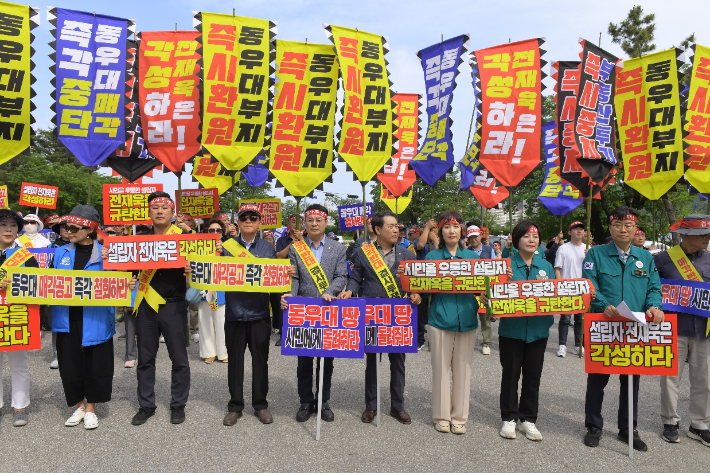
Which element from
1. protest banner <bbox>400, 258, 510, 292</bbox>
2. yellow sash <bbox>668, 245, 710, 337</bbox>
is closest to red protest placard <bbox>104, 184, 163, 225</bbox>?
protest banner <bbox>400, 258, 510, 292</bbox>

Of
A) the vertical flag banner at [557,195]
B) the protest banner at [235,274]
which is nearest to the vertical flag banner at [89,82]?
the protest banner at [235,274]

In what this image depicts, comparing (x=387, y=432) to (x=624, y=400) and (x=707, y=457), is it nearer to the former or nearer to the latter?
(x=624, y=400)

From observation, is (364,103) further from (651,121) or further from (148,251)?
(651,121)

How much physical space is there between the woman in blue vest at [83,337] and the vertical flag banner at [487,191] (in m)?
8.40

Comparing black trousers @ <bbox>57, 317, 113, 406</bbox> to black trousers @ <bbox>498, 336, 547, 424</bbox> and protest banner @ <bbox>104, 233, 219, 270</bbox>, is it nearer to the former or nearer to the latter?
protest banner @ <bbox>104, 233, 219, 270</bbox>

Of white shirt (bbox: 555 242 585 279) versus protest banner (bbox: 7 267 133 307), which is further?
white shirt (bbox: 555 242 585 279)

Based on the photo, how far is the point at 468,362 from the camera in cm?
477

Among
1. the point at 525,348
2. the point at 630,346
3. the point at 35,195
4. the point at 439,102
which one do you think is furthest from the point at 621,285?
the point at 35,195

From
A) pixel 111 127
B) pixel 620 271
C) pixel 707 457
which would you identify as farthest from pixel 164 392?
pixel 707 457

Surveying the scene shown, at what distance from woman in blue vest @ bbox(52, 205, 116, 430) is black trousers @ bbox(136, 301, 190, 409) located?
0.33 meters

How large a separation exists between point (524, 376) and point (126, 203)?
6.35 m

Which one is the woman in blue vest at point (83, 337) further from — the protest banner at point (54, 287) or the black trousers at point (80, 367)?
the protest banner at point (54, 287)

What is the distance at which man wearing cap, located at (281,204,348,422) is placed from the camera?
4898 mm

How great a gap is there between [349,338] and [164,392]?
271 centimetres
